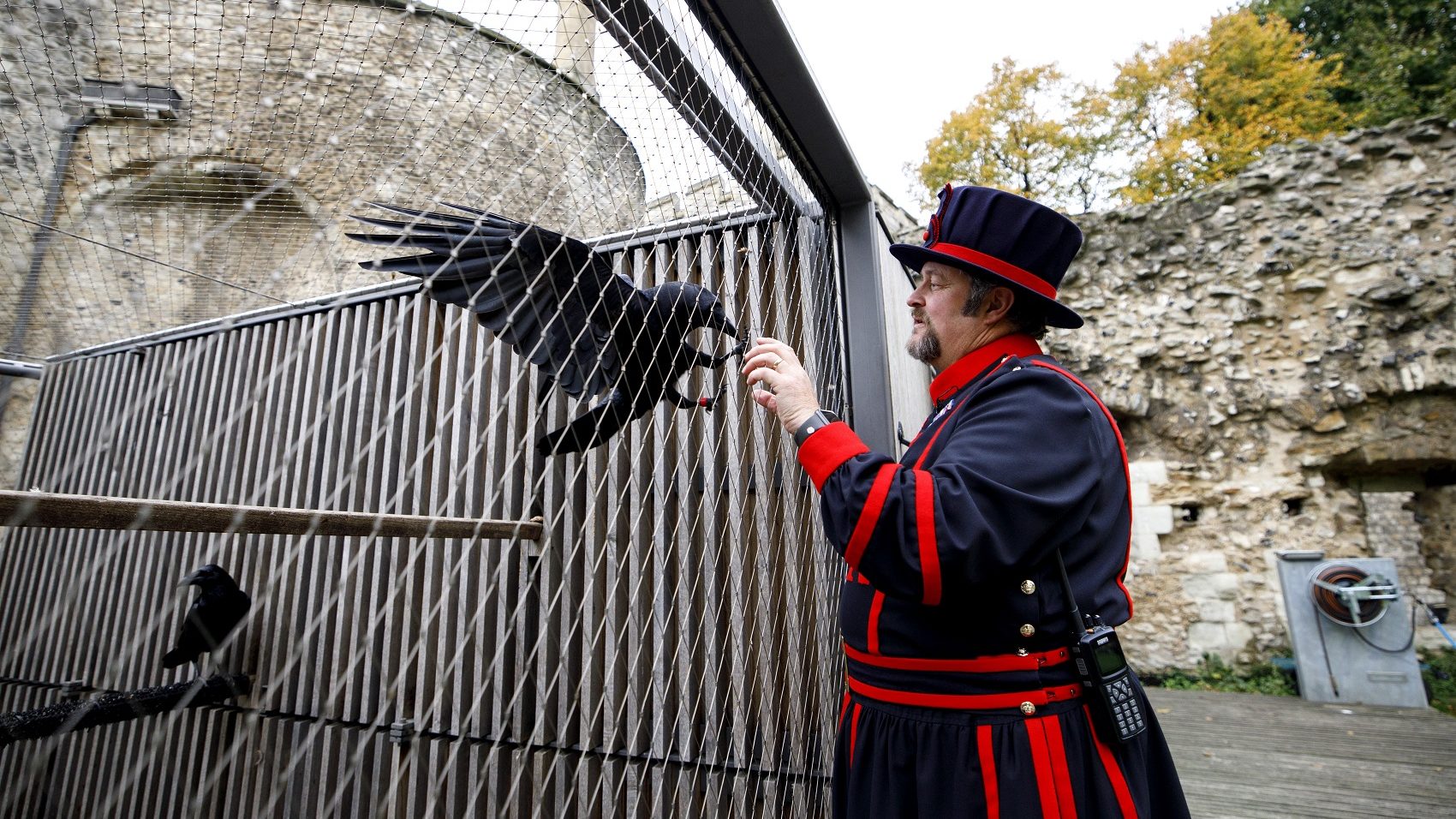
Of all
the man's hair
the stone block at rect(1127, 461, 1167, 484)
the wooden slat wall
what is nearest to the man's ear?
the man's hair

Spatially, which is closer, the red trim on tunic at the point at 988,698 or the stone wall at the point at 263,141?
the red trim on tunic at the point at 988,698

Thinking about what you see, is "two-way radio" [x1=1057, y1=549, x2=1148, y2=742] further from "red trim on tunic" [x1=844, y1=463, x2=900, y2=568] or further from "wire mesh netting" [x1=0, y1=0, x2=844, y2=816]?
"wire mesh netting" [x1=0, y1=0, x2=844, y2=816]

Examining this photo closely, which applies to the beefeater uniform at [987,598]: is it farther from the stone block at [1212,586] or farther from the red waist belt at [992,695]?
the stone block at [1212,586]

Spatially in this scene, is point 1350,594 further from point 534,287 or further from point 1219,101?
point 1219,101

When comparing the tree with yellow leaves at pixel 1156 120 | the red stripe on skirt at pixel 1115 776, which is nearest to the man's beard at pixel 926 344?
the red stripe on skirt at pixel 1115 776

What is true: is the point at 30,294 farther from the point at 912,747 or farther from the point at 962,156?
the point at 962,156

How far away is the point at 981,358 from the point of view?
1.34m

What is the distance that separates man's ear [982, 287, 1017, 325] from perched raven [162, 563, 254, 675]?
136 inches

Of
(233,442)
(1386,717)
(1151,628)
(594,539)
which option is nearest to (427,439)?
(594,539)

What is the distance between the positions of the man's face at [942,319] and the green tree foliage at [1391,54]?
48.2 feet

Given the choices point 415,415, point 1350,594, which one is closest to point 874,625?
point 415,415

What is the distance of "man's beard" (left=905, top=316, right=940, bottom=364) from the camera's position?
4.64ft

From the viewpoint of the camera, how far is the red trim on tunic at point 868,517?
3.44ft

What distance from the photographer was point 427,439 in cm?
338
